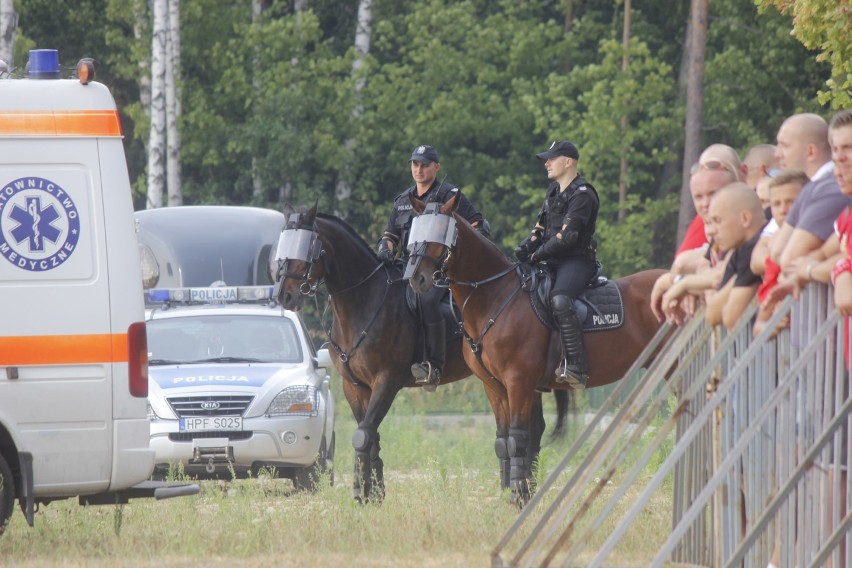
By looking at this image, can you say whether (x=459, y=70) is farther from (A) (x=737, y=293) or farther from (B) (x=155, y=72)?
(A) (x=737, y=293)

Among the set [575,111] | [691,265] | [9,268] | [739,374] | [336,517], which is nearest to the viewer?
[739,374]

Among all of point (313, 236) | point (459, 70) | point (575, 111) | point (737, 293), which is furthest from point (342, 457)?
point (459, 70)

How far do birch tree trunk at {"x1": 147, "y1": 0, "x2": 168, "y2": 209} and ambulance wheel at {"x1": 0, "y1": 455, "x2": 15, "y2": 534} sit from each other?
835 inches

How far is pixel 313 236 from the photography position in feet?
38.8

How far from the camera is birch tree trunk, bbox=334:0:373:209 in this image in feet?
119

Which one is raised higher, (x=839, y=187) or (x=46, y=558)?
(x=839, y=187)

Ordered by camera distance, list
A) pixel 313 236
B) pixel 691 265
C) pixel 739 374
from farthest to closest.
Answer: pixel 313 236
pixel 691 265
pixel 739 374

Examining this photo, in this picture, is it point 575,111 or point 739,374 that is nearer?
point 739,374

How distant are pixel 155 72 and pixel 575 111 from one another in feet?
33.3

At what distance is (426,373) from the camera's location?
12.2 m

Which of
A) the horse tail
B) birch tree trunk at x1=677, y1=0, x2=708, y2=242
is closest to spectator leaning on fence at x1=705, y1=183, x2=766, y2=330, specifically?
the horse tail

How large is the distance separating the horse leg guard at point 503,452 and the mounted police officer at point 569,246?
2.03 ft

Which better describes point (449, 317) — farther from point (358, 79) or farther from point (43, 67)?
point (358, 79)

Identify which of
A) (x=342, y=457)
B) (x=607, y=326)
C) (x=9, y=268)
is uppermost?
(x=9, y=268)
